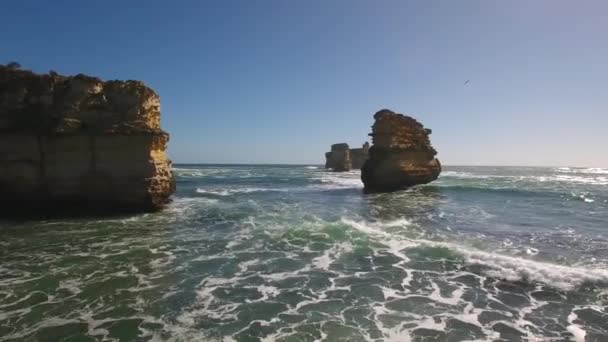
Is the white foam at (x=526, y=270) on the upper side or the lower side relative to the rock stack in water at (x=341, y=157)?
lower

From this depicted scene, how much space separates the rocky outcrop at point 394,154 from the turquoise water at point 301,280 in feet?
50.2

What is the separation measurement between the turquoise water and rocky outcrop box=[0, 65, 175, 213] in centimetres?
180

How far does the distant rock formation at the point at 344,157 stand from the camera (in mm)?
73688

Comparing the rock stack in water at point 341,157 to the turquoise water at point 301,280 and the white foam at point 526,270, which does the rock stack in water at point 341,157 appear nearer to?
the turquoise water at point 301,280

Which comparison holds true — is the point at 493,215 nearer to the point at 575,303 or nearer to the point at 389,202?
the point at 389,202

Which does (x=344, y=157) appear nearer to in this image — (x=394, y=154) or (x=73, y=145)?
(x=394, y=154)

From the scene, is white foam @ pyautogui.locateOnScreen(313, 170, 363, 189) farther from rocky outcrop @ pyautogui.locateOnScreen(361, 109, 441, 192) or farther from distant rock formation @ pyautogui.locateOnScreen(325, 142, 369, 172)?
distant rock formation @ pyautogui.locateOnScreen(325, 142, 369, 172)

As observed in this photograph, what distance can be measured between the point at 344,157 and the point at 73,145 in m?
60.8

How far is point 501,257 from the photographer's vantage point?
9984mm

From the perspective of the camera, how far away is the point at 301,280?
8305 mm

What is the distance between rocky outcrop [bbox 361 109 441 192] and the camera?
1209 inches

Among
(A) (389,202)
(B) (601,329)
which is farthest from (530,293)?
(A) (389,202)

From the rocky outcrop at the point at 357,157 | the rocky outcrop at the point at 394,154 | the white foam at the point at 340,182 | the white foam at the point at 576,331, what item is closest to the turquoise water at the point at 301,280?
the white foam at the point at 576,331

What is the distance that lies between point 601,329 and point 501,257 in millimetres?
4153
